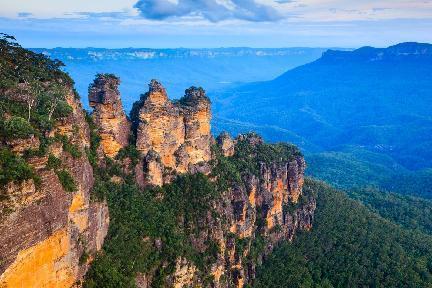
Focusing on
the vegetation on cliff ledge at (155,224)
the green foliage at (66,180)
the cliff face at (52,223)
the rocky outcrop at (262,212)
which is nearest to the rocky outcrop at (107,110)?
the vegetation on cliff ledge at (155,224)

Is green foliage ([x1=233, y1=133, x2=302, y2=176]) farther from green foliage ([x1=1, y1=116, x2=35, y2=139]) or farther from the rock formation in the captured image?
green foliage ([x1=1, y1=116, x2=35, y2=139])

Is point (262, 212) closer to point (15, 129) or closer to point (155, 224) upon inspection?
point (155, 224)

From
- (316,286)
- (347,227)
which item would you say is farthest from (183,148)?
(347,227)

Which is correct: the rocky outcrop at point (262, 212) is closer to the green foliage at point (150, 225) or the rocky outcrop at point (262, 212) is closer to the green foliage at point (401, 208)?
the green foliage at point (150, 225)

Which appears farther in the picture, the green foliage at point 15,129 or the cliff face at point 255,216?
the cliff face at point 255,216

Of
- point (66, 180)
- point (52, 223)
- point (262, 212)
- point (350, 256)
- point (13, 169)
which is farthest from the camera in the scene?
point (350, 256)

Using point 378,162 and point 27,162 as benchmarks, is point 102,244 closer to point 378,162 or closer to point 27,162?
point 27,162

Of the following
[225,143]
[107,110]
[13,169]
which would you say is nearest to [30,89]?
[13,169]
